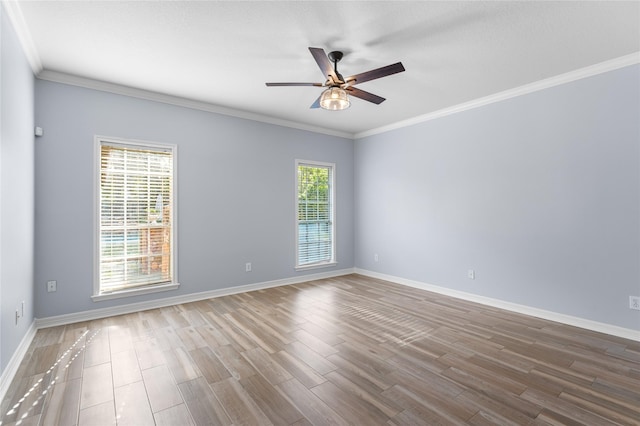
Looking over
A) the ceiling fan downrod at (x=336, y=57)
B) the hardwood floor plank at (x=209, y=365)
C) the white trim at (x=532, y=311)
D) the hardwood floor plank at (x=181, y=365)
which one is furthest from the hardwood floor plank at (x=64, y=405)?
the white trim at (x=532, y=311)

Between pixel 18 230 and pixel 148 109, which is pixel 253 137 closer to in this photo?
pixel 148 109

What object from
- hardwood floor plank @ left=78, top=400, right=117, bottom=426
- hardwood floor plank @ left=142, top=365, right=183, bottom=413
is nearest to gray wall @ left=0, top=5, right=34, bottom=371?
hardwood floor plank @ left=78, top=400, right=117, bottom=426

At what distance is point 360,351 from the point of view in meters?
2.76

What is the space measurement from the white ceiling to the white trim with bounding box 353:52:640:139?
0.08 metres

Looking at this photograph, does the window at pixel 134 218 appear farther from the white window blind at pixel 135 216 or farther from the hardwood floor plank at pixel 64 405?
the hardwood floor plank at pixel 64 405

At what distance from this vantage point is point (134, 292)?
3.85 m

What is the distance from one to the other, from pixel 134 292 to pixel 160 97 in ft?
8.54

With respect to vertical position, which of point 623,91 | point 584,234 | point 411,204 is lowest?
point 584,234

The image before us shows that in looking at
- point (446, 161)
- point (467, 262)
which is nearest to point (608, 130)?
point (446, 161)

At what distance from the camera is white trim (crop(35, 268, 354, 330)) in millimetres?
3400

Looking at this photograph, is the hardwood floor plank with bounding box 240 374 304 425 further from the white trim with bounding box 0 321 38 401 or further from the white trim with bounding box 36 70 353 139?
the white trim with bounding box 36 70 353 139

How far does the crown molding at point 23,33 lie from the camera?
2.29 metres

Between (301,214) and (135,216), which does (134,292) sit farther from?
(301,214)

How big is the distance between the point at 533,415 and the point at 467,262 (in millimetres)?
2694
